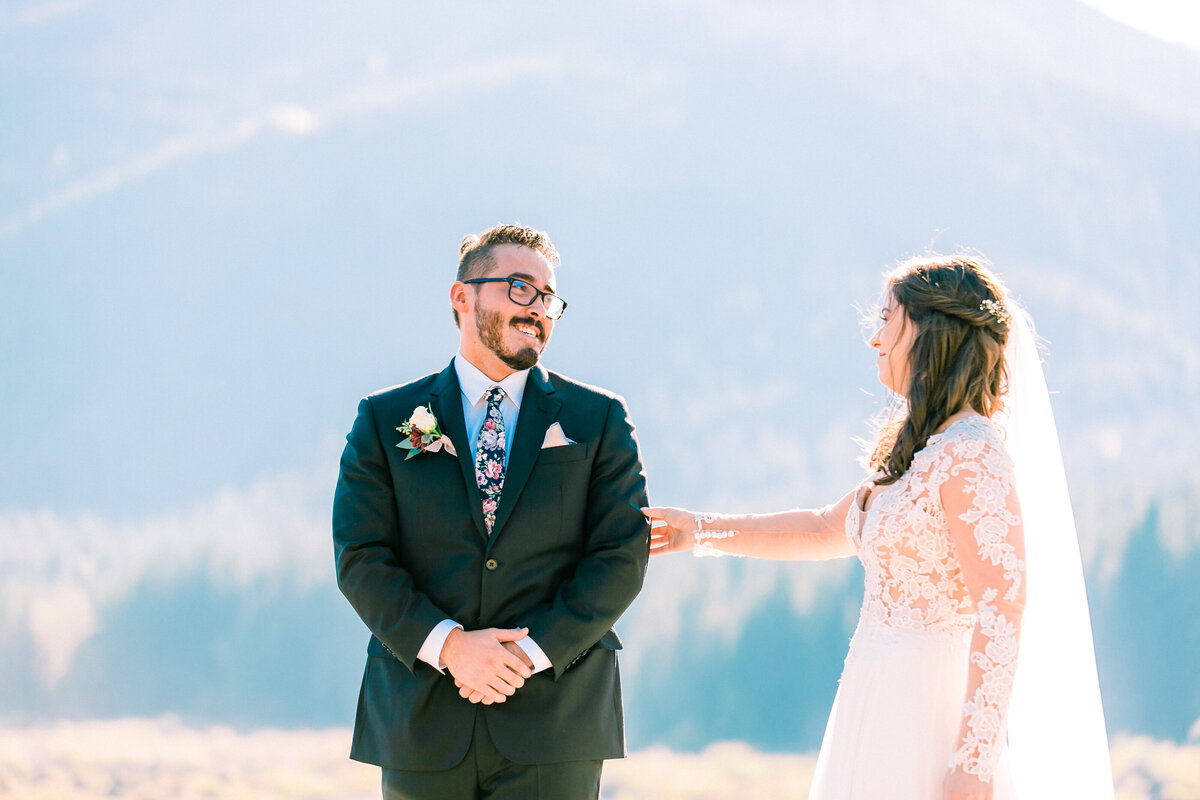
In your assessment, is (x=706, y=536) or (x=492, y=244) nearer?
(x=492, y=244)

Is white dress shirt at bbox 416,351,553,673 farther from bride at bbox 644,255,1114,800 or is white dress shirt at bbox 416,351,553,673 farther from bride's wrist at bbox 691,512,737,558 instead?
bride at bbox 644,255,1114,800

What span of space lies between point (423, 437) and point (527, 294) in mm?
461

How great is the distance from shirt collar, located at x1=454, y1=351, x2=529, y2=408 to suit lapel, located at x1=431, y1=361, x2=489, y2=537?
0.02m

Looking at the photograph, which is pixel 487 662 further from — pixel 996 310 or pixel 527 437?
pixel 996 310

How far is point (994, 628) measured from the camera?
2.47 m

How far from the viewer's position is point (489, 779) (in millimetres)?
2840

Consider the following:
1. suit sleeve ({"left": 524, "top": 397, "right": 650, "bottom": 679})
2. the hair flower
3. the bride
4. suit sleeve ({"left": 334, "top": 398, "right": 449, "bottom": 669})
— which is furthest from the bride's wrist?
the hair flower

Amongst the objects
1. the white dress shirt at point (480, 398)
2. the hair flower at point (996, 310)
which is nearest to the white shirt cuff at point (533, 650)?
the white dress shirt at point (480, 398)

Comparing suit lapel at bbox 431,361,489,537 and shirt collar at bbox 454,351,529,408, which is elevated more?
shirt collar at bbox 454,351,529,408

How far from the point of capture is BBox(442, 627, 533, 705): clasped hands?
9.07 ft

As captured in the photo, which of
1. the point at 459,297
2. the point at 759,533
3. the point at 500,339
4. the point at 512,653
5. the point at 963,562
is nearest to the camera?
the point at 963,562

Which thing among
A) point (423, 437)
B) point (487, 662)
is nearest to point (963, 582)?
point (487, 662)

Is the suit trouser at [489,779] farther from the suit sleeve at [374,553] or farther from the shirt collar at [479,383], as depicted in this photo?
the shirt collar at [479,383]

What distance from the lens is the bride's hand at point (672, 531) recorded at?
10.7 feet
